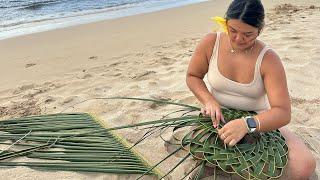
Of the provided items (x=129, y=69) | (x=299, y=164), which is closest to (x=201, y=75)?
(x=299, y=164)

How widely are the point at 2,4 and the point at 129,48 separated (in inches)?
180

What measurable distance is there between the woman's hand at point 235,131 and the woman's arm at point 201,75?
13 cm

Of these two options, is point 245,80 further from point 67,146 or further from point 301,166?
point 67,146

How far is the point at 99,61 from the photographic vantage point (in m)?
4.48

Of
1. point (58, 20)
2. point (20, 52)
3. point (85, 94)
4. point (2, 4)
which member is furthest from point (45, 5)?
point (85, 94)

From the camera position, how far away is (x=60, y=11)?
26.6 feet

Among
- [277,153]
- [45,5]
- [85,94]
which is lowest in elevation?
[45,5]

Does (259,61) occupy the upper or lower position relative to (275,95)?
upper

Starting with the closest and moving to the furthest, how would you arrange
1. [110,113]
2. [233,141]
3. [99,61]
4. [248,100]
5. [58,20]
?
[233,141], [248,100], [110,113], [99,61], [58,20]

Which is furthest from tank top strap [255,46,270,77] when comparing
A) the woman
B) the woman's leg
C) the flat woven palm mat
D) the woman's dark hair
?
the flat woven palm mat

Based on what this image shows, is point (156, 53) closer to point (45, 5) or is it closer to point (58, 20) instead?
point (58, 20)

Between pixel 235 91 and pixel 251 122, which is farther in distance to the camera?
pixel 235 91

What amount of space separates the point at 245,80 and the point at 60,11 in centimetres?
646

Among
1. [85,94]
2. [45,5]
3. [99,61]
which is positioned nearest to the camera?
[85,94]
